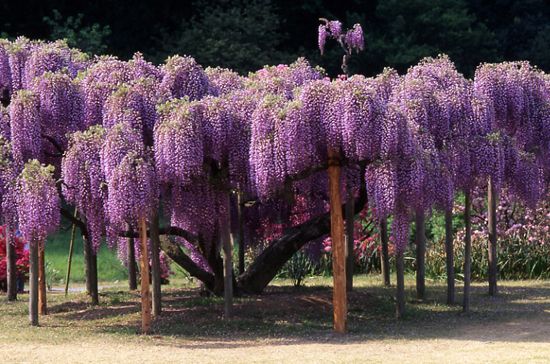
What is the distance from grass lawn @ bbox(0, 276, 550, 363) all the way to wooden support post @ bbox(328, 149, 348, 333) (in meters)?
0.27

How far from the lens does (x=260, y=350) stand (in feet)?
40.1

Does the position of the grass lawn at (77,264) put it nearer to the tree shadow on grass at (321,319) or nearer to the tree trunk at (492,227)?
the tree shadow on grass at (321,319)

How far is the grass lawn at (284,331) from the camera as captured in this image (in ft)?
38.6

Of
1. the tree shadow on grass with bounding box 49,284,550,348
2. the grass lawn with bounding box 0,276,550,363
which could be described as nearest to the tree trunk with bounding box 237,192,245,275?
the grass lawn with bounding box 0,276,550,363

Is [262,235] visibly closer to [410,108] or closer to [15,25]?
[410,108]

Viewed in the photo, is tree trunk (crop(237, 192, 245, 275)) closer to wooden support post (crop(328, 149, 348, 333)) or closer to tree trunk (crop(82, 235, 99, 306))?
tree trunk (crop(82, 235, 99, 306))

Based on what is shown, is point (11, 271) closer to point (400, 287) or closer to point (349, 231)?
point (349, 231)

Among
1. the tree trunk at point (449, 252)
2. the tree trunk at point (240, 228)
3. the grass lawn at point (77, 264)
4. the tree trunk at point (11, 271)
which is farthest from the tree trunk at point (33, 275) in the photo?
the grass lawn at point (77, 264)

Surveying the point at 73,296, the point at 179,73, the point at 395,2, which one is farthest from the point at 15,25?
the point at 179,73

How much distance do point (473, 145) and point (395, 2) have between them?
18.1 meters

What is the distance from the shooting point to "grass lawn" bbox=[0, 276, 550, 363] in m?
11.8

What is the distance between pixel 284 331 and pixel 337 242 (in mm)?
1374

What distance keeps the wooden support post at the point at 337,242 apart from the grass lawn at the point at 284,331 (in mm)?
268

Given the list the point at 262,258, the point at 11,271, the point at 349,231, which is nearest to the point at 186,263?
the point at 262,258
